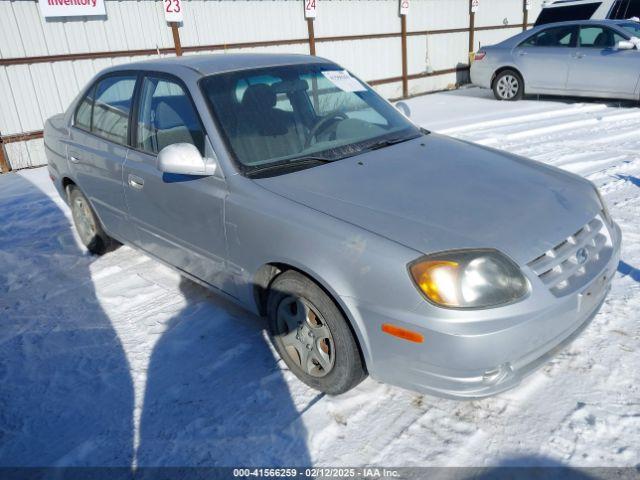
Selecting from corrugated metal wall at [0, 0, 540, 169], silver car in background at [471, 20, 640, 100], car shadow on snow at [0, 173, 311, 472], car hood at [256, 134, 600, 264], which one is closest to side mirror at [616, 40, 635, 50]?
silver car in background at [471, 20, 640, 100]

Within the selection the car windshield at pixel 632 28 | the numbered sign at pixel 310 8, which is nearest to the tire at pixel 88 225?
the numbered sign at pixel 310 8

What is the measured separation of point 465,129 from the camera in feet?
28.4

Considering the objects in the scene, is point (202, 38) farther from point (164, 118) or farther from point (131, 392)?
point (131, 392)

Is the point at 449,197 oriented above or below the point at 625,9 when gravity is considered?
below

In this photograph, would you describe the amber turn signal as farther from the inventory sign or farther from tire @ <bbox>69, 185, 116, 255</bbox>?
the inventory sign

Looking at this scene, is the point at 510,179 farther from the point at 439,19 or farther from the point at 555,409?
the point at 439,19

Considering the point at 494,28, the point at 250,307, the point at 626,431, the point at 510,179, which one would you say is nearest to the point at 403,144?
the point at 510,179

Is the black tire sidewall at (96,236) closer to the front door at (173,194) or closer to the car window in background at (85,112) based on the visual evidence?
the car window in background at (85,112)

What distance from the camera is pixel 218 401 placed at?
272 cm

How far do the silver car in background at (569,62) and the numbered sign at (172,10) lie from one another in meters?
6.37

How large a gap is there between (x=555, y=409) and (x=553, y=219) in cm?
90

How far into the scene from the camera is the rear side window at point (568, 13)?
1256 centimetres

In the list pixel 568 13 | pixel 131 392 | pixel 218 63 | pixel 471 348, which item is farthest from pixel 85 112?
pixel 568 13

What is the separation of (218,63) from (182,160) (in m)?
0.94
